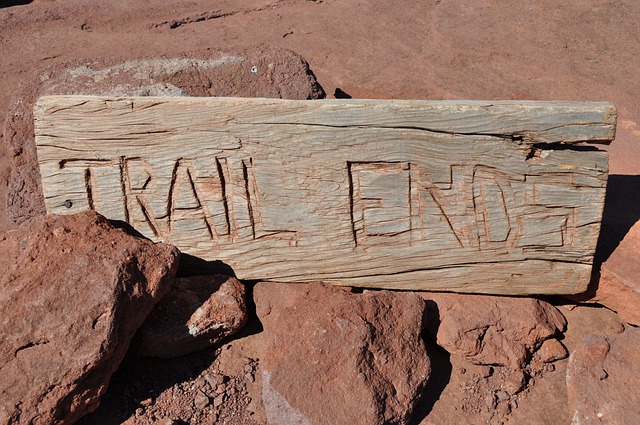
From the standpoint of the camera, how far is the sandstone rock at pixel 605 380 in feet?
8.89

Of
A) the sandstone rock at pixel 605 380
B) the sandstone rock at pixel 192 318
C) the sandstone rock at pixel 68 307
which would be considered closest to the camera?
the sandstone rock at pixel 68 307

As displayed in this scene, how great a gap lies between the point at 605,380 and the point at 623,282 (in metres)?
0.56

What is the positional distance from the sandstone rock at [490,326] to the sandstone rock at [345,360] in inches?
7.6

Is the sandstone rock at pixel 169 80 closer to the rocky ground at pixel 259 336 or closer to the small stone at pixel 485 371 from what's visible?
the rocky ground at pixel 259 336

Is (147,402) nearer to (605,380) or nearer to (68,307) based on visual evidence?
(68,307)

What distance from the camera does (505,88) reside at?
213 inches

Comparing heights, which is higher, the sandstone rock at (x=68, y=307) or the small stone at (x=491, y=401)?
the sandstone rock at (x=68, y=307)

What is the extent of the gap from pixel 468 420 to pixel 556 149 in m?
1.26

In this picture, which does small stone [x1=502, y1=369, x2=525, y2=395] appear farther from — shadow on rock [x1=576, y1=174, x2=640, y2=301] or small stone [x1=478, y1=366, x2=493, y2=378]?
shadow on rock [x1=576, y1=174, x2=640, y2=301]

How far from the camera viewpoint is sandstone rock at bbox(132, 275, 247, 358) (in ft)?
9.87

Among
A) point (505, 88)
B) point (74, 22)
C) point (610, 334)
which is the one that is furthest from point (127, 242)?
point (74, 22)

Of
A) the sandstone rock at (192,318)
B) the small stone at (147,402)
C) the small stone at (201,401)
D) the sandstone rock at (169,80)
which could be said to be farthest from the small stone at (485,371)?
the sandstone rock at (169,80)

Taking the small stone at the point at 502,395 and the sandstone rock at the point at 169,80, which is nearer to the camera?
the small stone at the point at 502,395

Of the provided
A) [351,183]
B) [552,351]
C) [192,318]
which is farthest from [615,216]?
[192,318]
